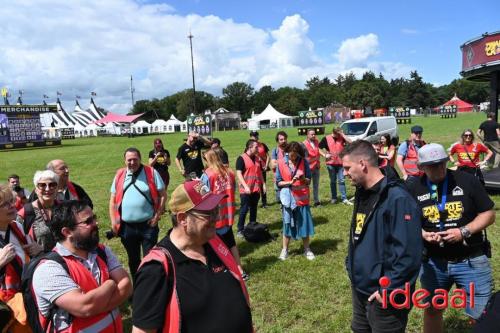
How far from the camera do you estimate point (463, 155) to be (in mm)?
8570

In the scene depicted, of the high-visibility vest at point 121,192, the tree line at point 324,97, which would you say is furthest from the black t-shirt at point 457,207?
the tree line at point 324,97

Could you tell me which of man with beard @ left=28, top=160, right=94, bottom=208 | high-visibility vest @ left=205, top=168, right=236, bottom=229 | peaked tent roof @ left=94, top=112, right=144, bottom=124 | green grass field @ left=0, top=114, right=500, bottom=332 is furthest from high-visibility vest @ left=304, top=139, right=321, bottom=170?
peaked tent roof @ left=94, top=112, right=144, bottom=124

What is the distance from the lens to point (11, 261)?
10.1 feet

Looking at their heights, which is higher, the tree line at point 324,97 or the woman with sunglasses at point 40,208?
the tree line at point 324,97

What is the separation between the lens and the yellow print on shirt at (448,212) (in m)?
3.32

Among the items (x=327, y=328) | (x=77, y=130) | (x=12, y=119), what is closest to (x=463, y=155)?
(x=327, y=328)

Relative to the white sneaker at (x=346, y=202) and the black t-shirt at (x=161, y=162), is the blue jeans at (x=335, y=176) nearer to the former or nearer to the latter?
the white sneaker at (x=346, y=202)

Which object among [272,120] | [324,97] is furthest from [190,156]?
[324,97]

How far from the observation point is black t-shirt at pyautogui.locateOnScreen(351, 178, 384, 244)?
289 centimetres

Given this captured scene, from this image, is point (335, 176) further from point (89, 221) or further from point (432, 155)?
point (89, 221)

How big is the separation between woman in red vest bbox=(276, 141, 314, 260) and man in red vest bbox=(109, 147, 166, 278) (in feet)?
7.37

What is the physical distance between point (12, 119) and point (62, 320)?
49783 millimetres

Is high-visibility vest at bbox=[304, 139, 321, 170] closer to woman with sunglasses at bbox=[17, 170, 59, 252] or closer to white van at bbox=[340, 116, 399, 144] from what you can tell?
woman with sunglasses at bbox=[17, 170, 59, 252]

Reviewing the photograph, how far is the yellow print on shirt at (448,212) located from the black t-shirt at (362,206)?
0.77 metres
